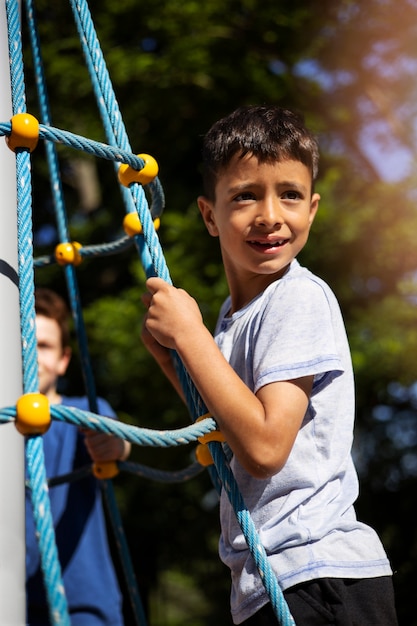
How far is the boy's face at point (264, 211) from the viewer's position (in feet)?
3.13

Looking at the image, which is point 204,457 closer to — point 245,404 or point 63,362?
point 245,404

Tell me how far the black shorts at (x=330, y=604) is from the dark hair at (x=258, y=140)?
0.52 meters

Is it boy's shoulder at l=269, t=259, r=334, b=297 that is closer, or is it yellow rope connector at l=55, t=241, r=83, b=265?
boy's shoulder at l=269, t=259, r=334, b=297

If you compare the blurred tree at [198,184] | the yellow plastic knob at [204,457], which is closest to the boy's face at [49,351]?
the blurred tree at [198,184]

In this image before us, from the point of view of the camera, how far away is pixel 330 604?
0.84 meters

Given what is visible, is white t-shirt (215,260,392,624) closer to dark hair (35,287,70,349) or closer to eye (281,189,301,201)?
eye (281,189,301,201)

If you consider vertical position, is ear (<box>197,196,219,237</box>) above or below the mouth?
above

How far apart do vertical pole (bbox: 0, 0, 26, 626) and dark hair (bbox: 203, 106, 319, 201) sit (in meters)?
0.28

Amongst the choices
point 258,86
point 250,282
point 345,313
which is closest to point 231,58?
point 258,86

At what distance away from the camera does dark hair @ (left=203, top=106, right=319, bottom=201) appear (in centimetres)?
97

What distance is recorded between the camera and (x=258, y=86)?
2.94 m

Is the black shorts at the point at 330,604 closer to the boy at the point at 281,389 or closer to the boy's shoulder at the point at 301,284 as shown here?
A: the boy at the point at 281,389

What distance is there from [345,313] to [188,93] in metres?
1.20

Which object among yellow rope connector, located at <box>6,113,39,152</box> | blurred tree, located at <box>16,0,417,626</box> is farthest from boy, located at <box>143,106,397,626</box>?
blurred tree, located at <box>16,0,417,626</box>
